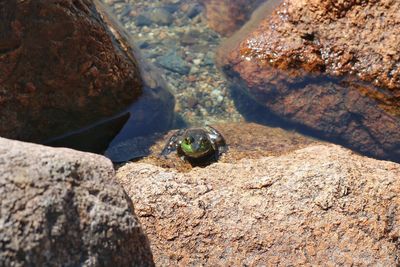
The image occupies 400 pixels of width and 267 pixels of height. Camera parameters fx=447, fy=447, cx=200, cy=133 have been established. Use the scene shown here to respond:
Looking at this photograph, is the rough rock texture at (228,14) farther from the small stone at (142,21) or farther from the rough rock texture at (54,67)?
the rough rock texture at (54,67)

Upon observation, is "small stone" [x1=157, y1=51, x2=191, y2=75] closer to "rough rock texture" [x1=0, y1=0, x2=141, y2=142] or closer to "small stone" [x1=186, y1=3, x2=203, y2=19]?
"small stone" [x1=186, y1=3, x2=203, y2=19]

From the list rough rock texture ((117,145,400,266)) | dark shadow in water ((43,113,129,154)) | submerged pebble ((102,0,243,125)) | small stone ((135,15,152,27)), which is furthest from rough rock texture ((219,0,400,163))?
small stone ((135,15,152,27))

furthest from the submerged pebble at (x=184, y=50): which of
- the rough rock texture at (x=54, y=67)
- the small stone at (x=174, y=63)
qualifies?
the rough rock texture at (x=54, y=67)

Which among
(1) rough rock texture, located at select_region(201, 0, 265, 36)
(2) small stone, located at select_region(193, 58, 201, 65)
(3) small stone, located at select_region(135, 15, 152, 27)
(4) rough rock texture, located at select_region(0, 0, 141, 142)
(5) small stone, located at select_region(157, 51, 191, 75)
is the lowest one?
(2) small stone, located at select_region(193, 58, 201, 65)

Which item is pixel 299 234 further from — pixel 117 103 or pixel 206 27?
pixel 206 27

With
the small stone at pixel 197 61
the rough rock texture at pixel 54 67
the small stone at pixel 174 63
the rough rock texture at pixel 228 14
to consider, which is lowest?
the small stone at pixel 197 61

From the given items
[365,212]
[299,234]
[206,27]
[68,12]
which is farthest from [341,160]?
[206,27]
